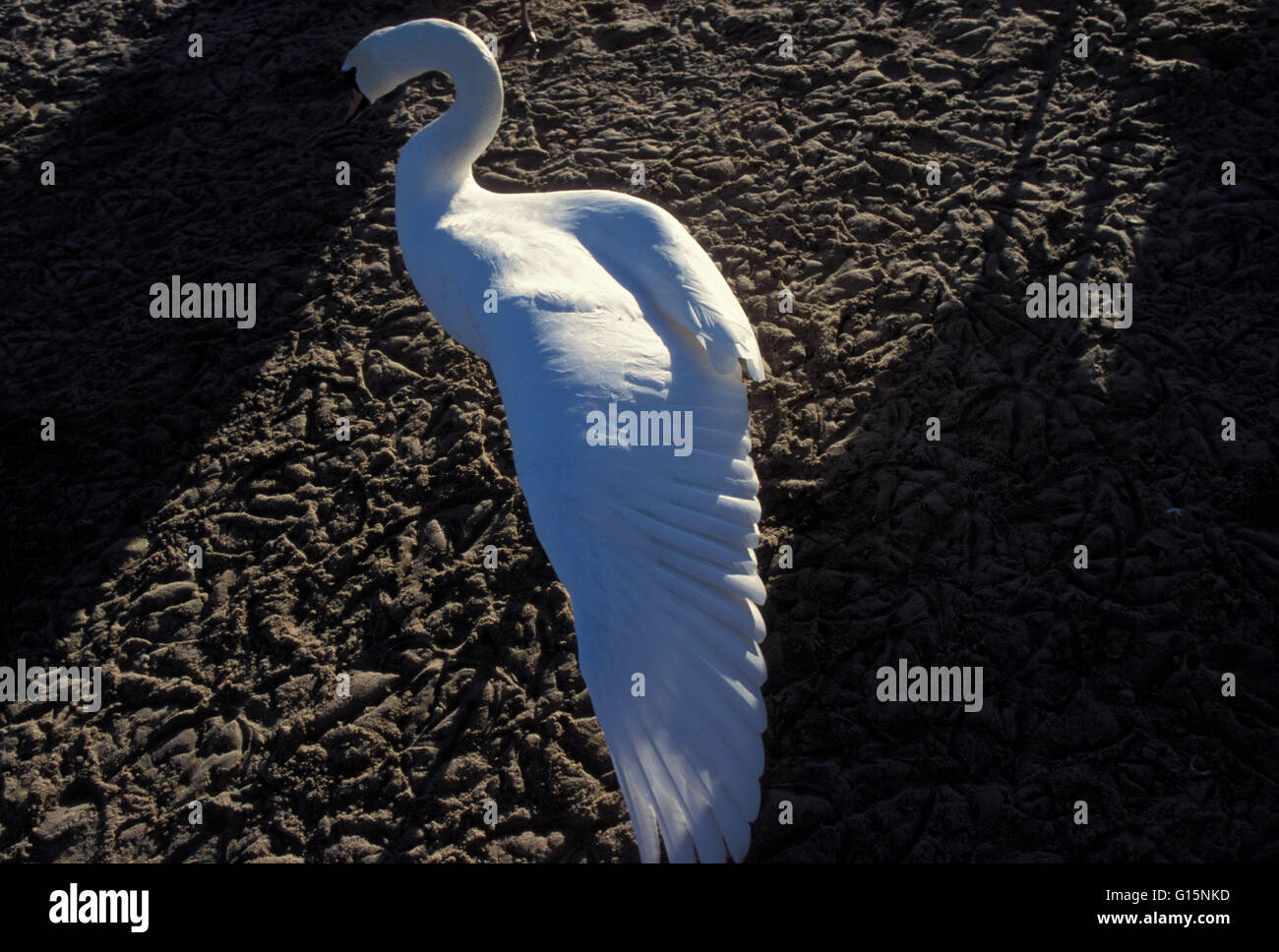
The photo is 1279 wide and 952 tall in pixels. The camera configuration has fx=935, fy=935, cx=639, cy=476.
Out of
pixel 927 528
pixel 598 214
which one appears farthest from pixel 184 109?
pixel 927 528

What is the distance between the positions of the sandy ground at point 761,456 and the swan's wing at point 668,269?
97 cm

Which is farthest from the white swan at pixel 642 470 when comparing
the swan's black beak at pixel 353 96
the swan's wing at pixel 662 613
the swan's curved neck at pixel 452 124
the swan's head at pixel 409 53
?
the swan's black beak at pixel 353 96

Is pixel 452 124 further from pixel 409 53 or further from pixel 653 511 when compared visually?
pixel 653 511

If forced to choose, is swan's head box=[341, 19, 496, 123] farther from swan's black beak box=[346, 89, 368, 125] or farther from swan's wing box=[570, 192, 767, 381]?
swan's wing box=[570, 192, 767, 381]

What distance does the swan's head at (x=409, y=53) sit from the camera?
11.6 ft

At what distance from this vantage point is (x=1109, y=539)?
3328mm

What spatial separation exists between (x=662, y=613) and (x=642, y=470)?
385 millimetres

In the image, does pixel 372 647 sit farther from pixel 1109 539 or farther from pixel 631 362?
pixel 1109 539

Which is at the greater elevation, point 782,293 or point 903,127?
point 903,127

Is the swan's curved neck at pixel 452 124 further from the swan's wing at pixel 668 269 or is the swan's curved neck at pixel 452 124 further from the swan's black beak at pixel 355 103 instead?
the swan's wing at pixel 668 269

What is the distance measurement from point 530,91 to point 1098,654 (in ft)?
14.5

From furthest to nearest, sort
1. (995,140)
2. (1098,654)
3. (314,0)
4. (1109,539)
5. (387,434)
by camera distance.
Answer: (314,0) < (995,140) < (387,434) < (1109,539) < (1098,654)

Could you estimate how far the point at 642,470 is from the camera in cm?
250

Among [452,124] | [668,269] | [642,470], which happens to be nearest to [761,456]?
[668,269]
